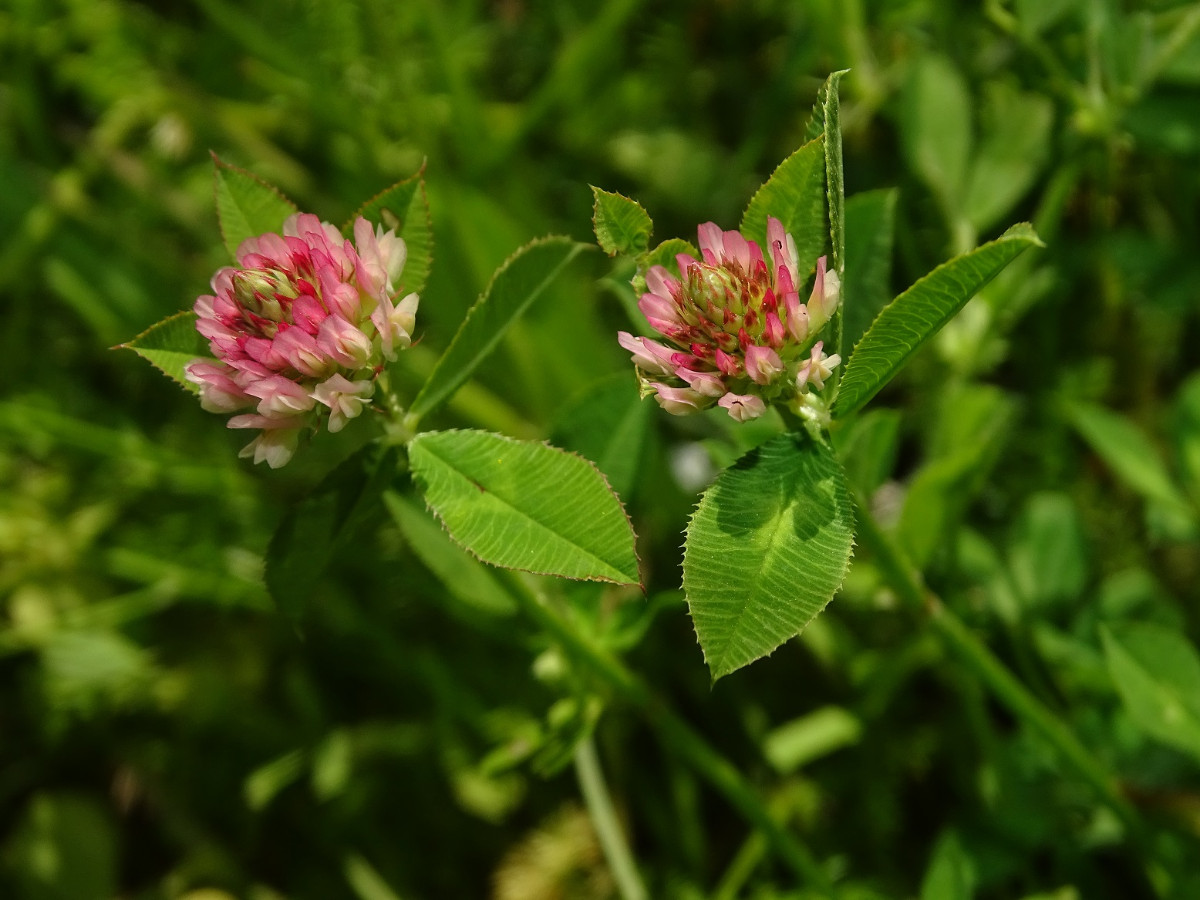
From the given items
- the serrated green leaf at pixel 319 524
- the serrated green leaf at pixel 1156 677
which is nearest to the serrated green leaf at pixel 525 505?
the serrated green leaf at pixel 319 524

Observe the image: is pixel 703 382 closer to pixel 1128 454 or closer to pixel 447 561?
pixel 447 561

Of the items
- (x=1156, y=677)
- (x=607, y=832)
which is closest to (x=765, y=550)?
(x=1156, y=677)

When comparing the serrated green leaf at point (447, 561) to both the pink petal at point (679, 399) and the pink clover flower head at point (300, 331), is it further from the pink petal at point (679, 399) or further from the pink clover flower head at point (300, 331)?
the pink petal at point (679, 399)

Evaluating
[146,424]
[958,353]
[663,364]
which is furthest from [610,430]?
[146,424]

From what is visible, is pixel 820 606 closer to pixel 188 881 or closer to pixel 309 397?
pixel 309 397

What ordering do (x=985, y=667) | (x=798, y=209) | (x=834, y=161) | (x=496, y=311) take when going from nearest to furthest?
(x=834, y=161) < (x=798, y=209) < (x=496, y=311) < (x=985, y=667)

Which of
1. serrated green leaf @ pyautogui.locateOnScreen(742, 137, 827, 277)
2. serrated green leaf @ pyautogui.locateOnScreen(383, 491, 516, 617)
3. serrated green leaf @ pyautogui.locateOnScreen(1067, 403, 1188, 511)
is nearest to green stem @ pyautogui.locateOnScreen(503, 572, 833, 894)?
serrated green leaf @ pyautogui.locateOnScreen(383, 491, 516, 617)

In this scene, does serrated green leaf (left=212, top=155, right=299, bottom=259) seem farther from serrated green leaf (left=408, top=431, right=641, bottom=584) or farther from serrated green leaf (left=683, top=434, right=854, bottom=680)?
serrated green leaf (left=683, top=434, right=854, bottom=680)
